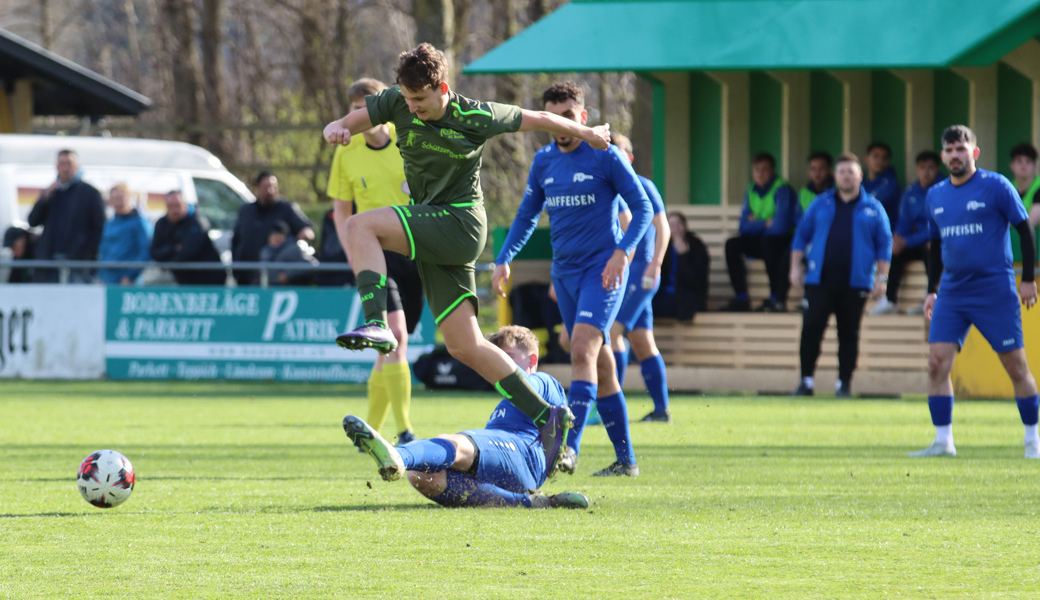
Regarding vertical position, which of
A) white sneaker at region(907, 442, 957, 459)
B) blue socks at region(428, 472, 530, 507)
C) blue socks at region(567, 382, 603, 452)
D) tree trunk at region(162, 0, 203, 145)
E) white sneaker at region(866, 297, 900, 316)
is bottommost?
white sneaker at region(907, 442, 957, 459)

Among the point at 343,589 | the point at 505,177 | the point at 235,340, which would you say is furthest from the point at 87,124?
the point at 343,589

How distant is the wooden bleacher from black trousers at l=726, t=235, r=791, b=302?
0.30 m

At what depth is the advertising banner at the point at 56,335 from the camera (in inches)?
675

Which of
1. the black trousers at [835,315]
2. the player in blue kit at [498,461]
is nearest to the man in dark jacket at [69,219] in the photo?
the black trousers at [835,315]

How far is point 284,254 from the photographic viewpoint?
1700cm

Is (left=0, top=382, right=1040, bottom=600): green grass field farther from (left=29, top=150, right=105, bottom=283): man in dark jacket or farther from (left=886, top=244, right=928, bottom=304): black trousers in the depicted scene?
(left=29, top=150, right=105, bottom=283): man in dark jacket

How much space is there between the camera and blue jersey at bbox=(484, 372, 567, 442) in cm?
676

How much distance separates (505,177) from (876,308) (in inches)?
561

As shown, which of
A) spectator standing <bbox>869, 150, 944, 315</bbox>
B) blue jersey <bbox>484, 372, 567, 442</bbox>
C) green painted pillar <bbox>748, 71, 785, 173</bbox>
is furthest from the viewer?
green painted pillar <bbox>748, 71, 785, 173</bbox>

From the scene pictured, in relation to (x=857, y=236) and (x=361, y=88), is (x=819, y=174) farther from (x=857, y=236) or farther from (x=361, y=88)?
(x=361, y=88)

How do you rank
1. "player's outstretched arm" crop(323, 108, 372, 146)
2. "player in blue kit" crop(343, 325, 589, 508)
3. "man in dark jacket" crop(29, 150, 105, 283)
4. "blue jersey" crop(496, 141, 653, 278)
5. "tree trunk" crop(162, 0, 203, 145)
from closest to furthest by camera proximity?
"player in blue kit" crop(343, 325, 589, 508), "player's outstretched arm" crop(323, 108, 372, 146), "blue jersey" crop(496, 141, 653, 278), "man in dark jacket" crop(29, 150, 105, 283), "tree trunk" crop(162, 0, 203, 145)

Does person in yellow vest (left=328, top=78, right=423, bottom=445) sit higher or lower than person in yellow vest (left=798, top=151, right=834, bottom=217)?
lower

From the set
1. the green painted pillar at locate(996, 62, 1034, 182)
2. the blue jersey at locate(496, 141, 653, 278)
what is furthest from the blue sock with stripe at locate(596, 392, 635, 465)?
the green painted pillar at locate(996, 62, 1034, 182)

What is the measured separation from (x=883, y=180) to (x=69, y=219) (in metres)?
9.45
